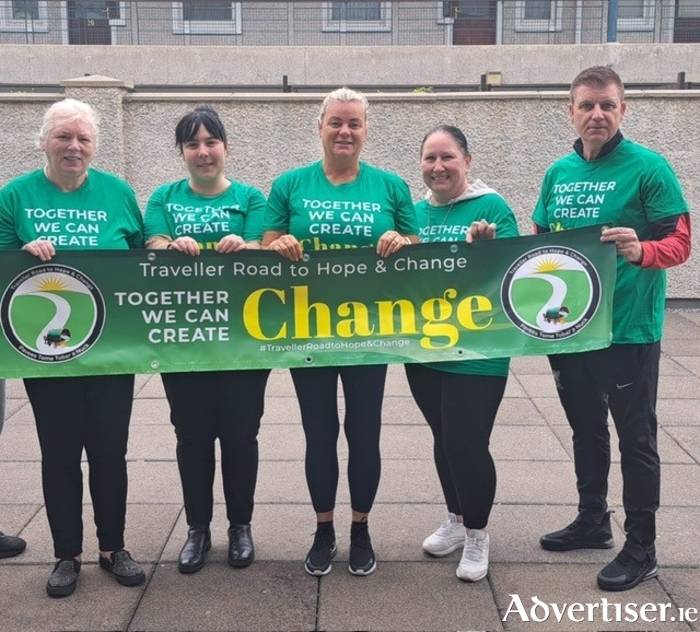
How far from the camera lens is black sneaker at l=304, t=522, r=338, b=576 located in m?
3.71

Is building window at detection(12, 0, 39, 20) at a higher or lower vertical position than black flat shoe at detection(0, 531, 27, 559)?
higher

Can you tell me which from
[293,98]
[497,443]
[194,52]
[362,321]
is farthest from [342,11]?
[362,321]

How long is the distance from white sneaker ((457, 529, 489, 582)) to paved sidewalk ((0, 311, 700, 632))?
0.04 m

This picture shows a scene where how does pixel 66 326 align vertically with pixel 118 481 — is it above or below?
above

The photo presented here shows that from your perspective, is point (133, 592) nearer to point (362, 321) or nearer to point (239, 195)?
point (362, 321)

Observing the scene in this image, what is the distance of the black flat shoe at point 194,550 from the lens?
3.75 metres

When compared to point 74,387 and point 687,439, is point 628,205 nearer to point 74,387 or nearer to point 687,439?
point 74,387

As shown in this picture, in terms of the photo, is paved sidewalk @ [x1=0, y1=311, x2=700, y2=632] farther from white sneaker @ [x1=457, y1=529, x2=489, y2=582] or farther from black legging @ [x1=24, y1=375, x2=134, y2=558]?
black legging @ [x1=24, y1=375, x2=134, y2=558]

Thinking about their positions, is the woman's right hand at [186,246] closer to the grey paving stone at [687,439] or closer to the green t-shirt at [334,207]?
the green t-shirt at [334,207]

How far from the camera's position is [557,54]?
14.3 metres

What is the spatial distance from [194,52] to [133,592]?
12394mm

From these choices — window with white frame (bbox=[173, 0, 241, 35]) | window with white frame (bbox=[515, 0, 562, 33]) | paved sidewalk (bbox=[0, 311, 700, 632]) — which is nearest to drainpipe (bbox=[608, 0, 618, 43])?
window with white frame (bbox=[515, 0, 562, 33])

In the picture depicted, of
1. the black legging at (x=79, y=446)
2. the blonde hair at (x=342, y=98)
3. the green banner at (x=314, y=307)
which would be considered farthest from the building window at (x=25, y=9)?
the black legging at (x=79, y=446)

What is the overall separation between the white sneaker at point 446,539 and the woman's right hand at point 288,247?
1.44 meters
